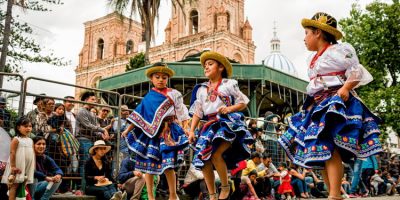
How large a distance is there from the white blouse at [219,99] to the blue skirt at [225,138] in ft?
0.44

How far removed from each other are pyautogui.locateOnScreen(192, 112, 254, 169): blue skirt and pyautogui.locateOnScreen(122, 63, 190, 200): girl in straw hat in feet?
1.22

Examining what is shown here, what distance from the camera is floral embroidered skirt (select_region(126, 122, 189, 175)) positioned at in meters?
5.24

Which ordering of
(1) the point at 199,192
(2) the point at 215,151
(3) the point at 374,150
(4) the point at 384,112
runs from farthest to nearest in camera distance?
1. (4) the point at 384,112
2. (1) the point at 199,192
3. (2) the point at 215,151
4. (3) the point at 374,150

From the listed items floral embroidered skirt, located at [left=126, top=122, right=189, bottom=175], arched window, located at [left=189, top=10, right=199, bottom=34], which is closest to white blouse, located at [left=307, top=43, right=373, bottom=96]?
floral embroidered skirt, located at [left=126, top=122, right=189, bottom=175]

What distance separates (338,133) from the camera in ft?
12.5

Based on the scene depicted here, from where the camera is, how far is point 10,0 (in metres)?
15.6

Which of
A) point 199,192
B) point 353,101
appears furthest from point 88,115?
point 353,101

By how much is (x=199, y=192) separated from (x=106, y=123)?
2100 mm

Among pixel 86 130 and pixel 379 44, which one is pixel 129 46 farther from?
pixel 86 130

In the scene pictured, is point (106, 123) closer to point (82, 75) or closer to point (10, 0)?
point (10, 0)

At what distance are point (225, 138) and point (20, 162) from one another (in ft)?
8.52

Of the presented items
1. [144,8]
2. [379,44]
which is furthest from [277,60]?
[144,8]

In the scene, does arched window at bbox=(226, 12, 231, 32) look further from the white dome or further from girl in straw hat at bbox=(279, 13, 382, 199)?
girl in straw hat at bbox=(279, 13, 382, 199)

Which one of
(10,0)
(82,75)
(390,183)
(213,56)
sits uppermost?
(82,75)
